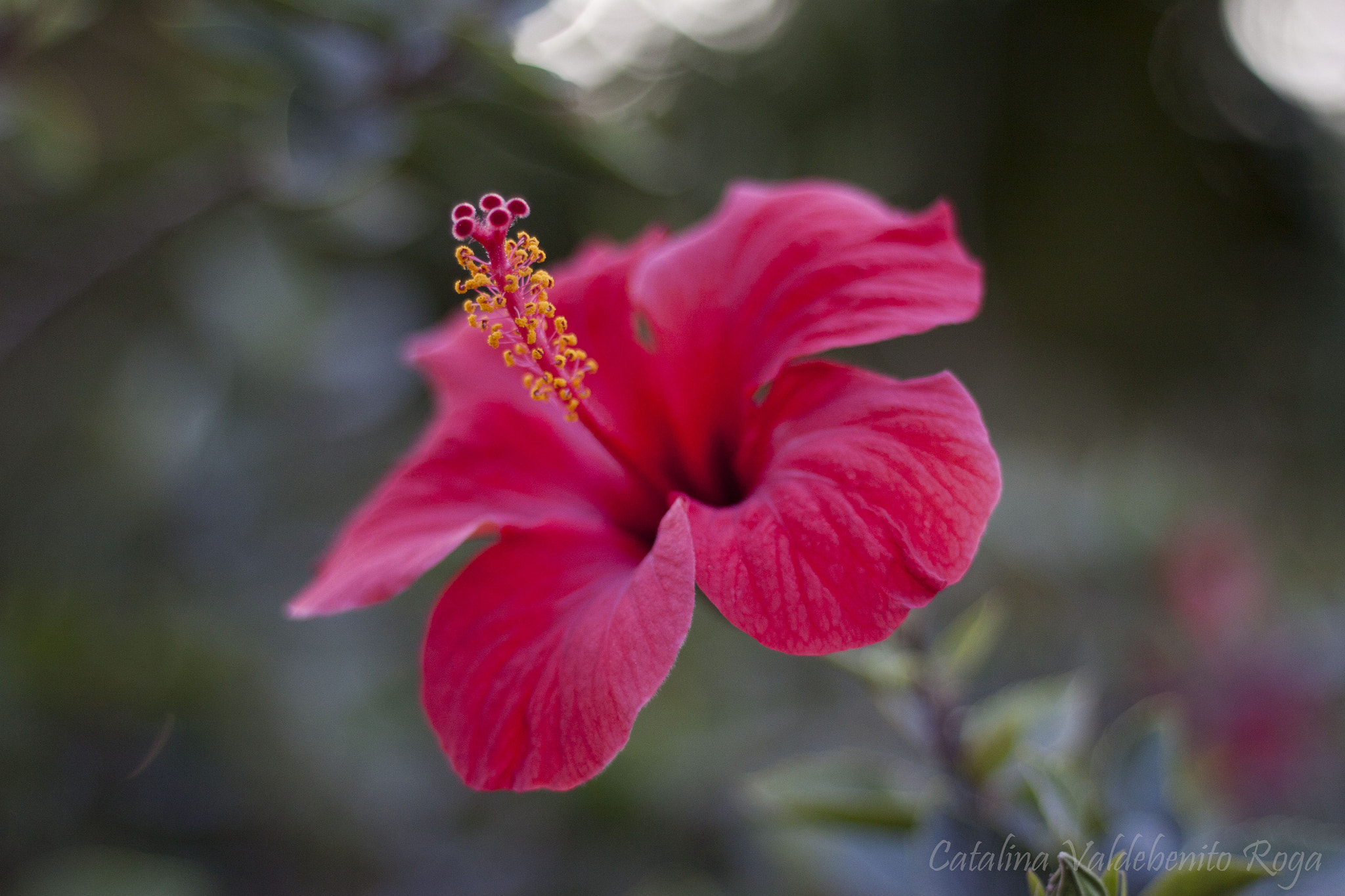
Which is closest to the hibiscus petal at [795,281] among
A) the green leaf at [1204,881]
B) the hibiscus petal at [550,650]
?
the hibiscus petal at [550,650]

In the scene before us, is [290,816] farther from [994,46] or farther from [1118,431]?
[994,46]

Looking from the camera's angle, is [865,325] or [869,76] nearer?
[865,325]

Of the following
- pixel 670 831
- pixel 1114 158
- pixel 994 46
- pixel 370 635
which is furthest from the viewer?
pixel 1114 158

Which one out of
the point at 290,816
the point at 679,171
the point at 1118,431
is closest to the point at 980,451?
the point at 679,171

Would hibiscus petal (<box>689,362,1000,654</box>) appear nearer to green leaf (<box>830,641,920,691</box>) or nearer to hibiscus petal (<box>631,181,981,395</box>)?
hibiscus petal (<box>631,181,981,395</box>)

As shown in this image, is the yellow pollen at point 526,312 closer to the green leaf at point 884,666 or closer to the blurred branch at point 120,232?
the green leaf at point 884,666

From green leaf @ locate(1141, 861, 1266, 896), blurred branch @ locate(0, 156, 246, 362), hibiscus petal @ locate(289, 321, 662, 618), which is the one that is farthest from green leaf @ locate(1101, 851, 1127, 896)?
blurred branch @ locate(0, 156, 246, 362)
